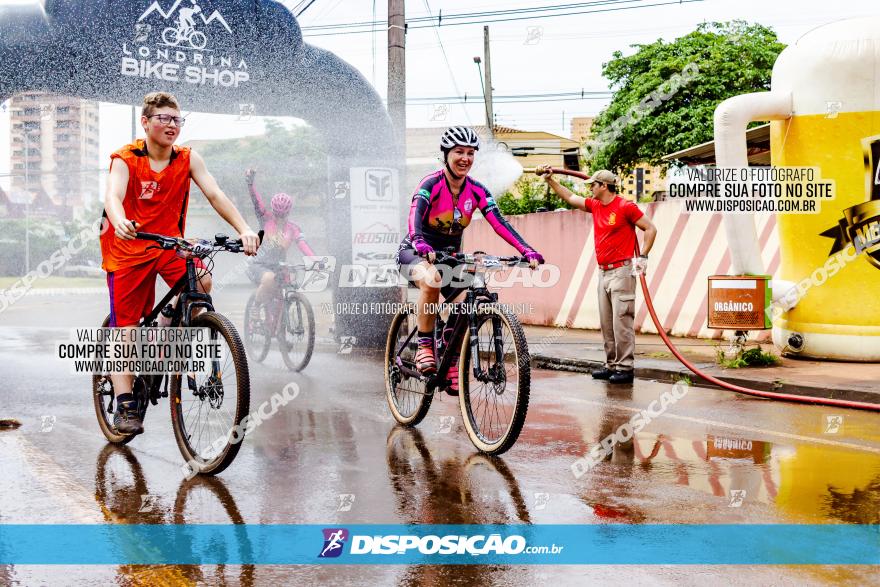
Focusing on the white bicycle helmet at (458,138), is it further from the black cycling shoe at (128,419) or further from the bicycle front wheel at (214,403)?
the black cycling shoe at (128,419)

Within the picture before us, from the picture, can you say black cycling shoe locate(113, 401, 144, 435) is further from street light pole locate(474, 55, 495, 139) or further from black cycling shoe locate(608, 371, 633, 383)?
street light pole locate(474, 55, 495, 139)

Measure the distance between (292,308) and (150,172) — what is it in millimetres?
4918

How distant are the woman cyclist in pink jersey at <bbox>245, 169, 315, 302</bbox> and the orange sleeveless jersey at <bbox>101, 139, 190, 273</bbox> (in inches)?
194

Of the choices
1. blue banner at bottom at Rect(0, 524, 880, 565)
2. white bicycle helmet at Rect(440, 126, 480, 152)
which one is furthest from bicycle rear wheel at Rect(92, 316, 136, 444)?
white bicycle helmet at Rect(440, 126, 480, 152)

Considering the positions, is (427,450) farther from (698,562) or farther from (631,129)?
(631,129)

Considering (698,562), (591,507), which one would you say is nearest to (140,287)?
(591,507)

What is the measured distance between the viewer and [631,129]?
124 ft

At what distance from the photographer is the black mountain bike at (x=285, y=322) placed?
10320 millimetres

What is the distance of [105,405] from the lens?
21.0ft

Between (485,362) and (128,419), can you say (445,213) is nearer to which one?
(485,362)

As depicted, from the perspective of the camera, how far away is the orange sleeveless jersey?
18.5 ft

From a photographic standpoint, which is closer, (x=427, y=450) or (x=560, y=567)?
(x=560, y=567)

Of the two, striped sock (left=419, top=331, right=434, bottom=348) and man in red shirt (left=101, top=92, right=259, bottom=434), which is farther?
striped sock (left=419, top=331, right=434, bottom=348)

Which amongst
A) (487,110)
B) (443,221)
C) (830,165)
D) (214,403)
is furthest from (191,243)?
(487,110)
